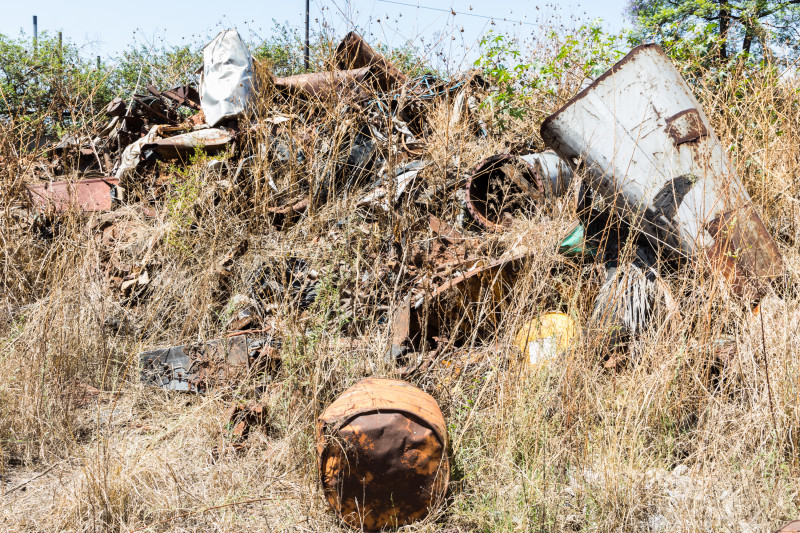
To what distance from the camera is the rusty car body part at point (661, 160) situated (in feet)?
10.3

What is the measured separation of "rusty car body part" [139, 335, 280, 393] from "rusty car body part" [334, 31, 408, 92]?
284 centimetres

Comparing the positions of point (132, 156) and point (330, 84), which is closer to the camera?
point (330, 84)

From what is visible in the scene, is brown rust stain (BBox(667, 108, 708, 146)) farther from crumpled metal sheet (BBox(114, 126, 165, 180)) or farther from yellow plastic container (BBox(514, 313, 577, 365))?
crumpled metal sheet (BBox(114, 126, 165, 180))

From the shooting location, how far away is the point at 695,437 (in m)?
2.51

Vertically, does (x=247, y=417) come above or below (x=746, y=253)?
below

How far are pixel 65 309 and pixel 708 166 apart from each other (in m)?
3.87

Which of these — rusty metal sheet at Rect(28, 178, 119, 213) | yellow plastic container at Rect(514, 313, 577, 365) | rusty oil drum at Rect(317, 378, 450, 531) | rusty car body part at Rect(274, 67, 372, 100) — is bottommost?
rusty oil drum at Rect(317, 378, 450, 531)

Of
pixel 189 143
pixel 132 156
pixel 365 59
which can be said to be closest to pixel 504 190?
pixel 365 59

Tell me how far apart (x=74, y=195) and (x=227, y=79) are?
1.57m

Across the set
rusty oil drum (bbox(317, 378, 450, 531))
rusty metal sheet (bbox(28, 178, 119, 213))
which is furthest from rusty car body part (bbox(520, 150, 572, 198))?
rusty metal sheet (bbox(28, 178, 119, 213))

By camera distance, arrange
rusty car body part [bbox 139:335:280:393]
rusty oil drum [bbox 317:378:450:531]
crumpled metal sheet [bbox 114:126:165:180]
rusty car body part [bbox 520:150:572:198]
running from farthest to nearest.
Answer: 1. crumpled metal sheet [bbox 114:126:165:180]
2. rusty car body part [bbox 520:150:572:198]
3. rusty car body part [bbox 139:335:280:393]
4. rusty oil drum [bbox 317:378:450:531]

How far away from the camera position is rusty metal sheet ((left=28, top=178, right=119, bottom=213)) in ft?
14.7

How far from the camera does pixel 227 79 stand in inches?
192

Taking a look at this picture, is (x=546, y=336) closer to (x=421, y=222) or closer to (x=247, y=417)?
(x=421, y=222)
